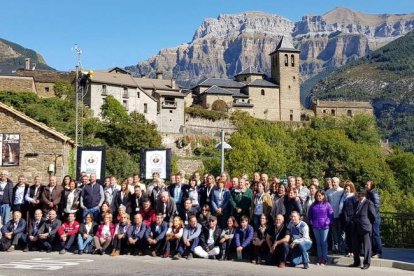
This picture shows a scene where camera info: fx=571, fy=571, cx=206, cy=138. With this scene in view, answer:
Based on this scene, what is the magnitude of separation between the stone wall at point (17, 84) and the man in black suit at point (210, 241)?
54.6 metres

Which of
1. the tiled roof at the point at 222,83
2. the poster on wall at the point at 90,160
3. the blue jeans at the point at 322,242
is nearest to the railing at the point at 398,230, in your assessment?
the blue jeans at the point at 322,242

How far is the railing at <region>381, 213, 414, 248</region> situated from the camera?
1553 centimetres

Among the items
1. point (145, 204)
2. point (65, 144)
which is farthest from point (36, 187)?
point (65, 144)

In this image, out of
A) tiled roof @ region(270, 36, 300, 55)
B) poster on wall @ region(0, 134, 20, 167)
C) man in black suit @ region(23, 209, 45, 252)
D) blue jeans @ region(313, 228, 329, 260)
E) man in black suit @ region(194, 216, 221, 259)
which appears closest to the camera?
blue jeans @ region(313, 228, 329, 260)

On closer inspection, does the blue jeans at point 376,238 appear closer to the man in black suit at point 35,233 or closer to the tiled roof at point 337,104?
the man in black suit at point 35,233

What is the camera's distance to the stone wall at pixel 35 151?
2409cm

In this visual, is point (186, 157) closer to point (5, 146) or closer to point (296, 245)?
point (5, 146)

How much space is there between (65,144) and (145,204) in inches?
442

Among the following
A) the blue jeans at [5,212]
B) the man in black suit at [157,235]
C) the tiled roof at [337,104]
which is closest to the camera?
the man in black suit at [157,235]

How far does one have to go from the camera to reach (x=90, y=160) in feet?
59.1

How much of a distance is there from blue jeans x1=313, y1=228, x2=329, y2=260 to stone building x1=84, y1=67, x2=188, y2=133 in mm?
59469

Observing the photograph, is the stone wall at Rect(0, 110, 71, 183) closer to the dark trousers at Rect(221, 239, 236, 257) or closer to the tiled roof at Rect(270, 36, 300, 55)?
the dark trousers at Rect(221, 239, 236, 257)

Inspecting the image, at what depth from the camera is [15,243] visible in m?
14.7

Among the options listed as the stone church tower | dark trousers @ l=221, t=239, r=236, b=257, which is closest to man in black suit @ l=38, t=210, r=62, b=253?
dark trousers @ l=221, t=239, r=236, b=257
